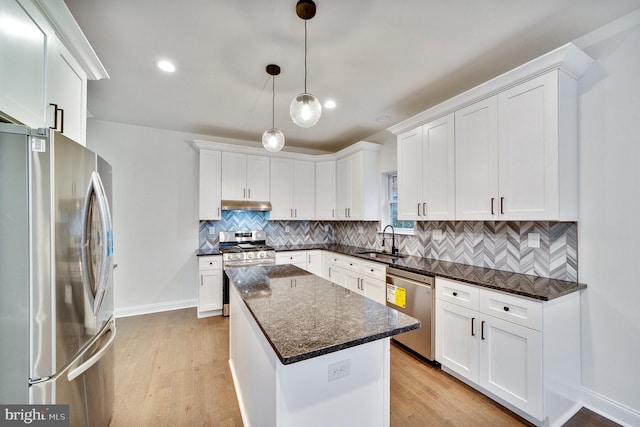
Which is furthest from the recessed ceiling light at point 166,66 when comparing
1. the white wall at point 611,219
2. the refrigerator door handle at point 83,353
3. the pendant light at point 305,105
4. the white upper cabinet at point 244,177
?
Result: the white wall at point 611,219

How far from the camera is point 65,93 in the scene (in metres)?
1.58

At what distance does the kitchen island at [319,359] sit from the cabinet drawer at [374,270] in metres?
1.48

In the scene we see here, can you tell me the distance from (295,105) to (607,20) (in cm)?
231

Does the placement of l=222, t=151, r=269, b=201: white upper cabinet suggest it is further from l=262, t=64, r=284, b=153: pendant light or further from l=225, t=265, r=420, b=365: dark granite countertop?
l=225, t=265, r=420, b=365: dark granite countertop

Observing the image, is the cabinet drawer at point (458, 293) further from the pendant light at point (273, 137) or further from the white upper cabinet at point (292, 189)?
the white upper cabinet at point (292, 189)

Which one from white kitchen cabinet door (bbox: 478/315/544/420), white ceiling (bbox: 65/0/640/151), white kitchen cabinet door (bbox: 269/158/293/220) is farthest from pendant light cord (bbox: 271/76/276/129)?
white kitchen cabinet door (bbox: 478/315/544/420)

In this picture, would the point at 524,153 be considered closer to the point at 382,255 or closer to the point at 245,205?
the point at 382,255

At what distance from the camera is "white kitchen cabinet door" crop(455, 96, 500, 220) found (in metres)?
2.24

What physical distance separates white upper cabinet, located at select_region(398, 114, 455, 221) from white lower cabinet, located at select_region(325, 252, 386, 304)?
29.9 inches

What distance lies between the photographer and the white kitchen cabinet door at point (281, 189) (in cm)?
446

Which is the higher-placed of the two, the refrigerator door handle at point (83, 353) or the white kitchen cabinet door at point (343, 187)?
the white kitchen cabinet door at point (343, 187)

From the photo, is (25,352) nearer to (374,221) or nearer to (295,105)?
(295,105)

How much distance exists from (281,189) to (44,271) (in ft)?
11.6

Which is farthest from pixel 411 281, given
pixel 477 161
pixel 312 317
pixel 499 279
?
pixel 312 317
